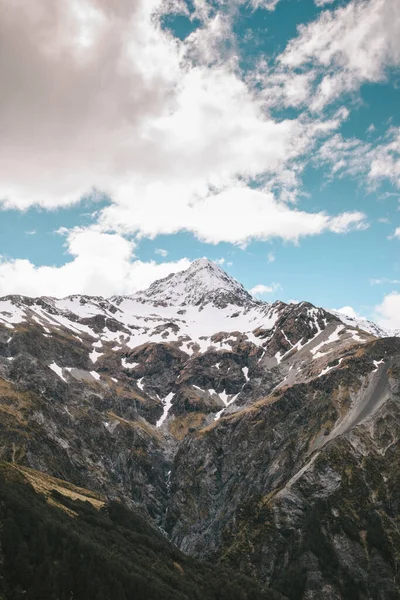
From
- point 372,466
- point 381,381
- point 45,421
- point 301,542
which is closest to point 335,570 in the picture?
point 301,542

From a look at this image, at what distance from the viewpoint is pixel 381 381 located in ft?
633

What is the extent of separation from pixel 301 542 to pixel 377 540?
21853mm

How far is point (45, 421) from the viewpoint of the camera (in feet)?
652

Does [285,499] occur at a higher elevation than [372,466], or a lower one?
lower

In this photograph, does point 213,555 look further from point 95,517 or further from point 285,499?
point 95,517

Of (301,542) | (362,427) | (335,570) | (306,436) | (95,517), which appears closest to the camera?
(95,517)

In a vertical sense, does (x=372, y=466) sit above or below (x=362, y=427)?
below

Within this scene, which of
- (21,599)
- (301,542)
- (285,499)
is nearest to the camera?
(21,599)

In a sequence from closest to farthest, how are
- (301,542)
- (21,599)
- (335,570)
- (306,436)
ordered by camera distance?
1. (21,599)
2. (335,570)
3. (301,542)
4. (306,436)

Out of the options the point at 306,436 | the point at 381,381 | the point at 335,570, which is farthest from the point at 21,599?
Result: the point at 381,381

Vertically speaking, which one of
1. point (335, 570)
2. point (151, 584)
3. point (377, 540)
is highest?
point (377, 540)

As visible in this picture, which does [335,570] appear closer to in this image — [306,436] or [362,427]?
[362,427]

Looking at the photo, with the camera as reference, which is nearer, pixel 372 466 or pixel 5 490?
pixel 5 490

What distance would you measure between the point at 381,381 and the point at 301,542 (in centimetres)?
8211
